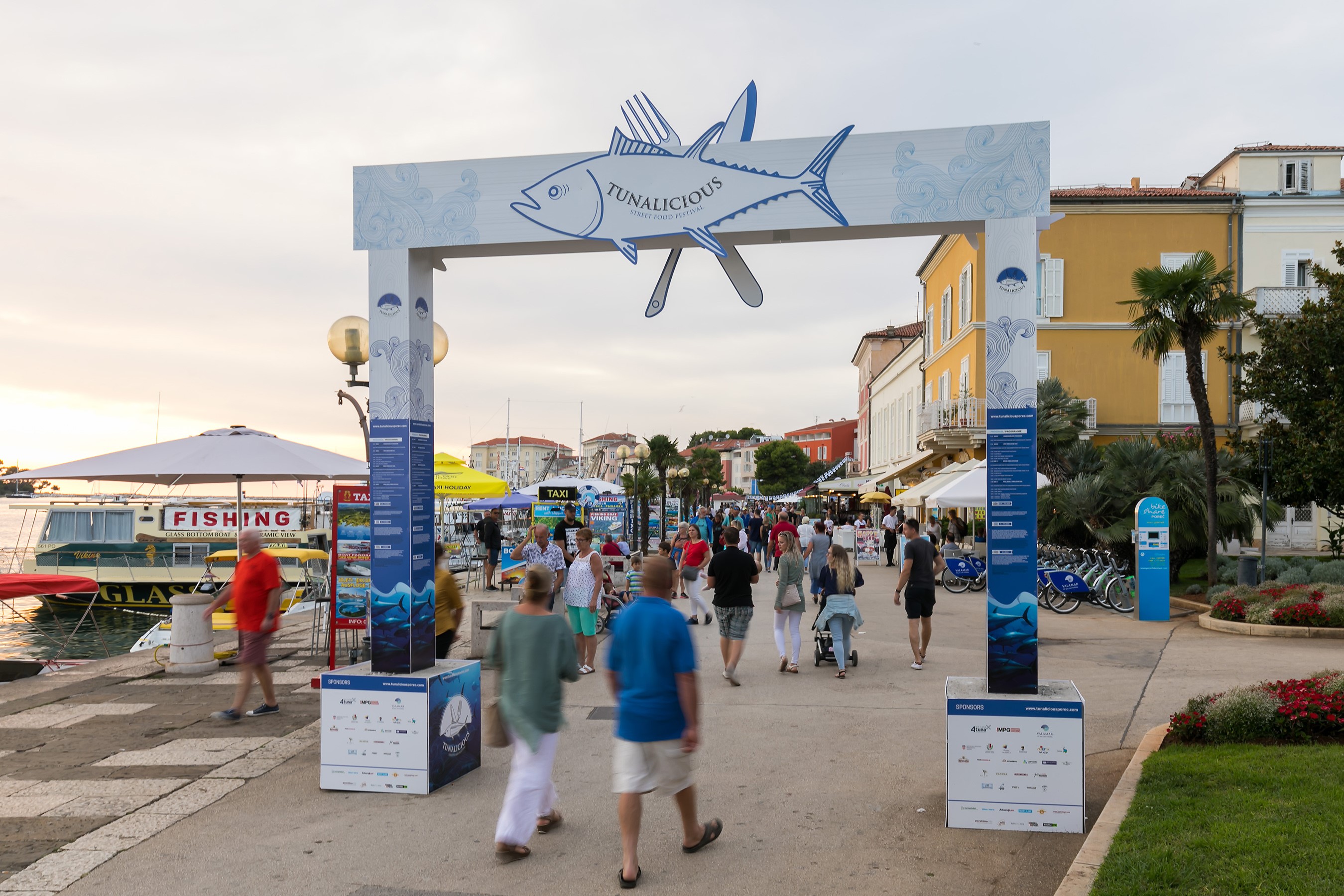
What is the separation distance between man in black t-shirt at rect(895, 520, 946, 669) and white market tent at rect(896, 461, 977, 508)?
27.6 feet

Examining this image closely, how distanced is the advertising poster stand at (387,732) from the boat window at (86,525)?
27.6 m

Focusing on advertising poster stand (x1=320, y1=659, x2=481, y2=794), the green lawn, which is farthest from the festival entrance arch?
the green lawn

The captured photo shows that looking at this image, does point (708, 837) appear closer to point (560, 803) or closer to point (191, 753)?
point (560, 803)

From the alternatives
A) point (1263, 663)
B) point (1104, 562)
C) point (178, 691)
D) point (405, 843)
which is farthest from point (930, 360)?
point (405, 843)

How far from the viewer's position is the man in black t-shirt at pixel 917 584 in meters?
10.4

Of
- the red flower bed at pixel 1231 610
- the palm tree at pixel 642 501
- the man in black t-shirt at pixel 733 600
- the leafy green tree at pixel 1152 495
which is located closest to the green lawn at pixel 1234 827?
the man in black t-shirt at pixel 733 600

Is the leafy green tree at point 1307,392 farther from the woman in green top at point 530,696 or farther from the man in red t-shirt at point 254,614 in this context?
the man in red t-shirt at point 254,614

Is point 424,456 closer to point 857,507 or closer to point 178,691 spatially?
point 178,691

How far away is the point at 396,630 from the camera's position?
630 cm

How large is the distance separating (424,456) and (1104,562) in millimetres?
16806

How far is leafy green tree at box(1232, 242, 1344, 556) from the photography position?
16328 mm

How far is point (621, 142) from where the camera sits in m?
6.27

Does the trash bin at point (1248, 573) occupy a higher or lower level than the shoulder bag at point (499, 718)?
lower

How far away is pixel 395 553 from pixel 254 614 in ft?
8.58
